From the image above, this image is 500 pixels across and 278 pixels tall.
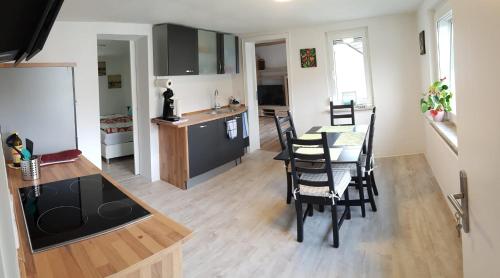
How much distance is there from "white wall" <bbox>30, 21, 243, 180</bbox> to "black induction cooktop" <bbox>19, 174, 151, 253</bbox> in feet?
7.25

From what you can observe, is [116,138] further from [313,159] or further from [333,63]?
[313,159]

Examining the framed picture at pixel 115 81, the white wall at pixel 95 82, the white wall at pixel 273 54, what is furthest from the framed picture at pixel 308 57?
the white wall at pixel 273 54

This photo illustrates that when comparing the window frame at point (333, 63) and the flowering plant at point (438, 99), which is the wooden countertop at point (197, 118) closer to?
the window frame at point (333, 63)

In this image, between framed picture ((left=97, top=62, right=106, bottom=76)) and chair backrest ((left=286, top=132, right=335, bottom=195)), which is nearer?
chair backrest ((left=286, top=132, right=335, bottom=195))

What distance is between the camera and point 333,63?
212 inches

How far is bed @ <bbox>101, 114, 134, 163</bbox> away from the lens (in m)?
5.60

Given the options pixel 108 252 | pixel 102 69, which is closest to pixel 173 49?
pixel 102 69

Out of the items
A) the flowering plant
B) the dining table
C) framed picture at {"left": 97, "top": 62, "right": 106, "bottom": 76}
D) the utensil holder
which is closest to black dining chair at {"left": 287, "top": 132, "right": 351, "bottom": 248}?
the dining table

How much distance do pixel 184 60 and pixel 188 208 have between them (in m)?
2.06

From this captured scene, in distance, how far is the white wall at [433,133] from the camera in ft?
10.0

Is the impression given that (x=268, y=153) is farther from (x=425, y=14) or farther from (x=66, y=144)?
(x=66, y=144)

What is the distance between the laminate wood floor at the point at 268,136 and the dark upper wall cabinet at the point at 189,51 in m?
1.73

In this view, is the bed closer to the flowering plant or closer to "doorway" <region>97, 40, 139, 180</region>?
"doorway" <region>97, 40, 139, 180</region>

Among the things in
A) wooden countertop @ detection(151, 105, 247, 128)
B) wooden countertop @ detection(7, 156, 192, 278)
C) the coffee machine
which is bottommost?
wooden countertop @ detection(7, 156, 192, 278)
